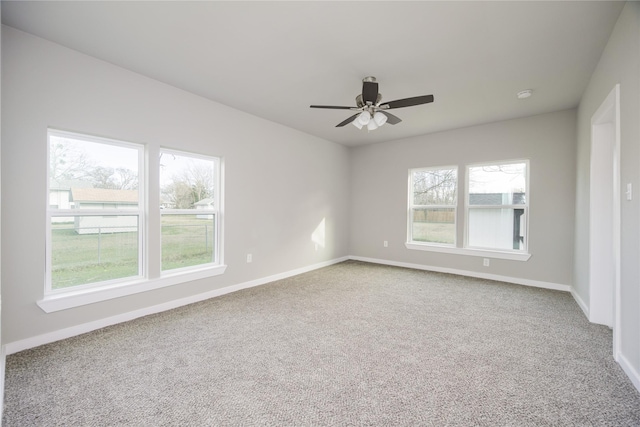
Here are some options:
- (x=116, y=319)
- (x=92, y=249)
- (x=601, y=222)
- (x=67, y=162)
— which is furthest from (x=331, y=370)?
(x=601, y=222)

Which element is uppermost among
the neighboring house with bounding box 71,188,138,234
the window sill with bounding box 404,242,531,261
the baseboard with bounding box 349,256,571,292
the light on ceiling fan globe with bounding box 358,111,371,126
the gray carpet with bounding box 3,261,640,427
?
the light on ceiling fan globe with bounding box 358,111,371,126

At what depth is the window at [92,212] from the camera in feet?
8.34

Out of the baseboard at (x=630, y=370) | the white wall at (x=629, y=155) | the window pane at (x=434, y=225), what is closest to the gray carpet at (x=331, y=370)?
the baseboard at (x=630, y=370)

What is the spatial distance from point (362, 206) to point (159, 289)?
420 cm

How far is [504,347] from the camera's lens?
7.75 ft

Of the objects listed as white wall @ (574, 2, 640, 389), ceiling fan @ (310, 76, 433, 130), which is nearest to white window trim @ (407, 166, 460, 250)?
Result: ceiling fan @ (310, 76, 433, 130)

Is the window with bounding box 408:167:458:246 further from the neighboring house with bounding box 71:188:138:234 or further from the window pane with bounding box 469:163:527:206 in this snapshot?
the neighboring house with bounding box 71:188:138:234

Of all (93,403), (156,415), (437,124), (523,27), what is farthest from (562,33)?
(93,403)

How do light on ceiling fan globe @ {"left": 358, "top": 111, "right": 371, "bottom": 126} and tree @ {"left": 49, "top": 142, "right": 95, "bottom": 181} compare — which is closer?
tree @ {"left": 49, "top": 142, "right": 95, "bottom": 181}

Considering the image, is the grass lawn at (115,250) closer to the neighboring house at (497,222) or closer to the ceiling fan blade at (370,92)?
the ceiling fan blade at (370,92)

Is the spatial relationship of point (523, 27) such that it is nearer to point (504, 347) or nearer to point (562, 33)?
point (562, 33)

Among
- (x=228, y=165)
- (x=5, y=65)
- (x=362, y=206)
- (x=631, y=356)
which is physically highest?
(x=5, y=65)

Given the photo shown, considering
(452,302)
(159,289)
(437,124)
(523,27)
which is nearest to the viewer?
(523,27)

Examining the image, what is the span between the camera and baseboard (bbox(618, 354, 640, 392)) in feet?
5.87
